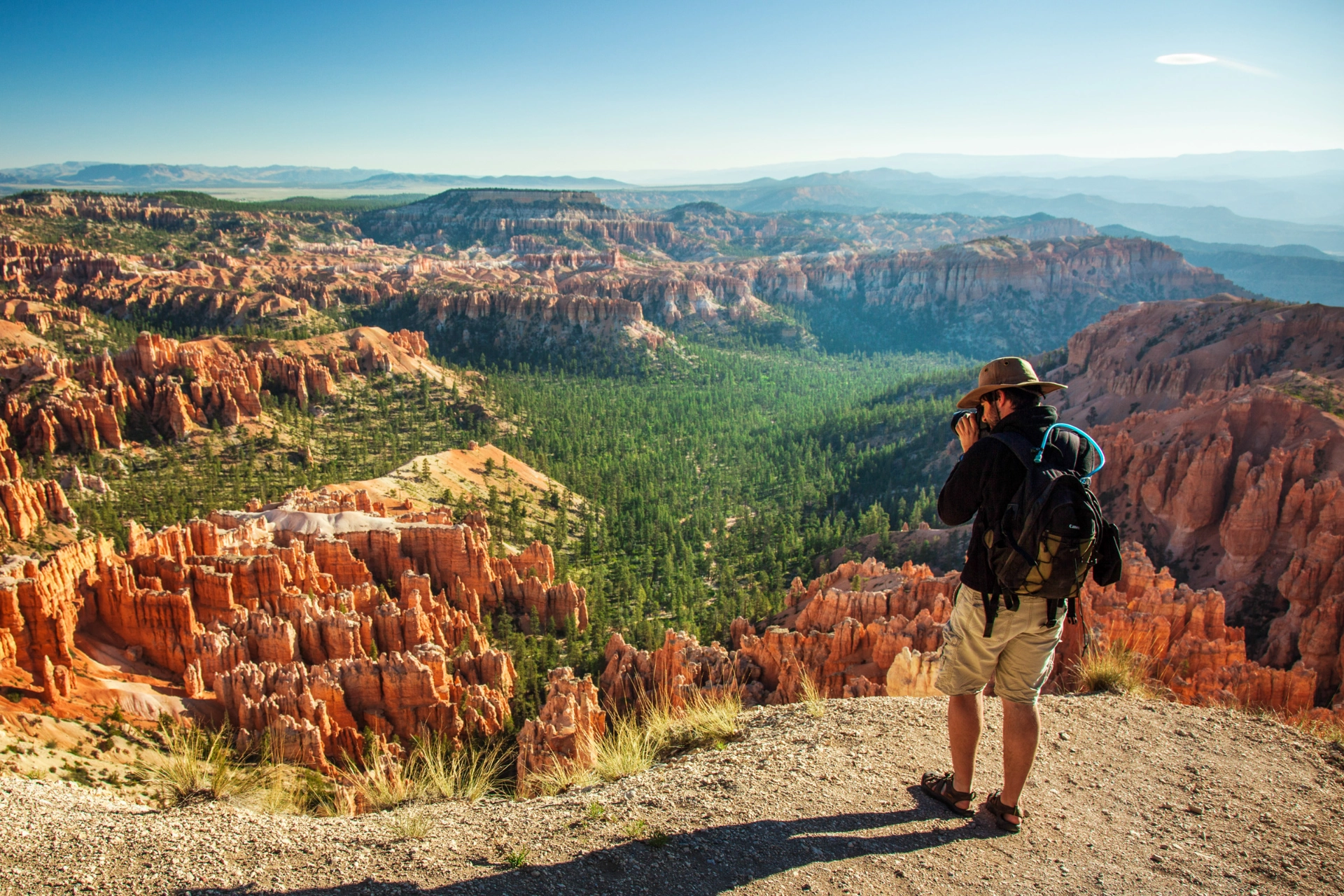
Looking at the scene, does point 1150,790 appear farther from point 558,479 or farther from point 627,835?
point 558,479

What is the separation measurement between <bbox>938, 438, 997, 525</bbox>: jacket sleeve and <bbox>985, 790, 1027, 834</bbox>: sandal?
258 centimetres

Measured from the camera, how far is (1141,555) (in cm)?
2555

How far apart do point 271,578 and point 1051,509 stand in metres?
26.3

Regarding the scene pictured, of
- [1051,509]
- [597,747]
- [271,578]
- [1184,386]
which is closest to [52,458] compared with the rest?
[271,578]

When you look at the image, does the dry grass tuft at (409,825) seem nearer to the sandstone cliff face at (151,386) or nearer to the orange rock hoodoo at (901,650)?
the orange rock hoodoo at (901,650)

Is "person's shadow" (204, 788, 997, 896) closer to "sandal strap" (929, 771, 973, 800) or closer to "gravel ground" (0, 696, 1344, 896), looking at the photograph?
"gravel ground" (0, 696, 1344, 896)

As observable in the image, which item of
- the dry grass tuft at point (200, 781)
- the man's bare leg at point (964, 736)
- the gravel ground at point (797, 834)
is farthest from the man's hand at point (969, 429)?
the dry grass tuft at point (200, 781)

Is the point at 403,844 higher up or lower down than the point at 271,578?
higher up

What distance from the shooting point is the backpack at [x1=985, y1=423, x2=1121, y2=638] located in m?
5.78

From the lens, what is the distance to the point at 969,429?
6773 mm

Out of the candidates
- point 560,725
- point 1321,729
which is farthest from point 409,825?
point 560,725

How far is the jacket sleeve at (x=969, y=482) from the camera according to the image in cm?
623

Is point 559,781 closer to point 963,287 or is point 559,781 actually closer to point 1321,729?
point 1321,729

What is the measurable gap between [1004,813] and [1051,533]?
264 centimetres
